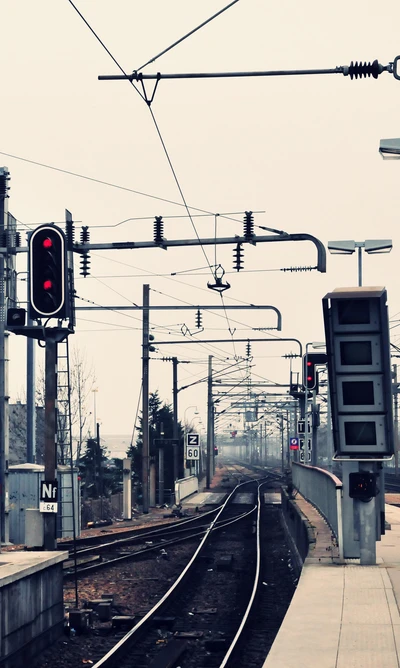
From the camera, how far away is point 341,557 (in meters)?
16.6

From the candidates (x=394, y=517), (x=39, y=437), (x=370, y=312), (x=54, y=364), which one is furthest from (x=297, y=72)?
(x=39, y=437)


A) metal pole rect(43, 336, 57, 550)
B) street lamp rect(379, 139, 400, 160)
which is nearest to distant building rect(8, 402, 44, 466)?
metal pole rect(43, 336, 57, 550)

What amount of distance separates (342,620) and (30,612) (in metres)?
3.91

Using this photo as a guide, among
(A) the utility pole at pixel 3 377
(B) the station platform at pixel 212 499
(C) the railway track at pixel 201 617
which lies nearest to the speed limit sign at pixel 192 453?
(B) the station platform at pixel 212 499

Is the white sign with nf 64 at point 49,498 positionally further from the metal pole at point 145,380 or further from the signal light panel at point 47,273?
the metal pole at point 145,380

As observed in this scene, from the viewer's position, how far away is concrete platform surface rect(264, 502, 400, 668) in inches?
371

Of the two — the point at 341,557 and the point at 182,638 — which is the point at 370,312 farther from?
the point at 182,638

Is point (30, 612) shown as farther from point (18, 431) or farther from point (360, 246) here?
point (18, 431)

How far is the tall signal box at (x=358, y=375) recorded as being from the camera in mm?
15578

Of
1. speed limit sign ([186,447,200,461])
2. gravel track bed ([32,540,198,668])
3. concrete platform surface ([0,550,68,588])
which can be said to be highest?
speed limit sign ([186,447,200,461])

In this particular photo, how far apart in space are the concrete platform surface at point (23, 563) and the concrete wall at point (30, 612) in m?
0.01

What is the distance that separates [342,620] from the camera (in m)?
11.3

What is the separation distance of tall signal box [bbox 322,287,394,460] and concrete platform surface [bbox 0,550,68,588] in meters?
4.83

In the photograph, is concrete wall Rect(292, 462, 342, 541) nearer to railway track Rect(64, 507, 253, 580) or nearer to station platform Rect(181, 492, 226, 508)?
railway track Rect(64, 507, 253, 580)
